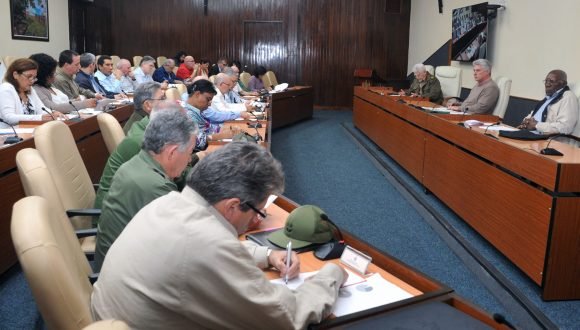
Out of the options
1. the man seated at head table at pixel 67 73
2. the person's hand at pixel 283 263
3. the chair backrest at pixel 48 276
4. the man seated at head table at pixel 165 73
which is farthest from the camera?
the man seated at head table at pixel 165 73

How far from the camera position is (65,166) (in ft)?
7.72

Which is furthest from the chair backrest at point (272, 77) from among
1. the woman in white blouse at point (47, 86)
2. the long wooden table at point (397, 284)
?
the long wooden table at point (397, 284)

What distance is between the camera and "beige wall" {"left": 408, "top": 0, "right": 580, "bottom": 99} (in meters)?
5.14

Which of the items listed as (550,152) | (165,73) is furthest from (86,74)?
(550,152)

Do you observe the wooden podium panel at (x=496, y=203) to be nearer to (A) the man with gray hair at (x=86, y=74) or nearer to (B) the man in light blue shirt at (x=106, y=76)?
(A) the man with gray hair at (x=86, y=74)

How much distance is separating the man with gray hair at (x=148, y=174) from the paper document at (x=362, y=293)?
67cm

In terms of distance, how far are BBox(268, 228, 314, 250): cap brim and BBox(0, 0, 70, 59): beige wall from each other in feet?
23.8

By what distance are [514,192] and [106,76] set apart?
5414 mm

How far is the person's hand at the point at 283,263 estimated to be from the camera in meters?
1.52

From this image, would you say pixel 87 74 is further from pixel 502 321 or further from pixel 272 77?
pixel 502 321

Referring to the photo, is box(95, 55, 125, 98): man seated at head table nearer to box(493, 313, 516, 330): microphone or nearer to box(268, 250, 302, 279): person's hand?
box(268, 250, 302, 279): person's hand

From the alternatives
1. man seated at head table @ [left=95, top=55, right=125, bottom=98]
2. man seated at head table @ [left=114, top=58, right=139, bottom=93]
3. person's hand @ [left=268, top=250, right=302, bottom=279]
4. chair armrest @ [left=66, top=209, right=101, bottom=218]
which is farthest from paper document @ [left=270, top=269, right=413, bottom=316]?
man seated at head table @ [left=114, top=58, right=139, bottom=93]

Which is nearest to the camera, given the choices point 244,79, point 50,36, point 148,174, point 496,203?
point 148,174

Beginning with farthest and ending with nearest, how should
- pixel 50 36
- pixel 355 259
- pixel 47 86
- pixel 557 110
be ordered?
pixel 50 36
pixel 47 86
pixel 557 110
pixel 355 259
